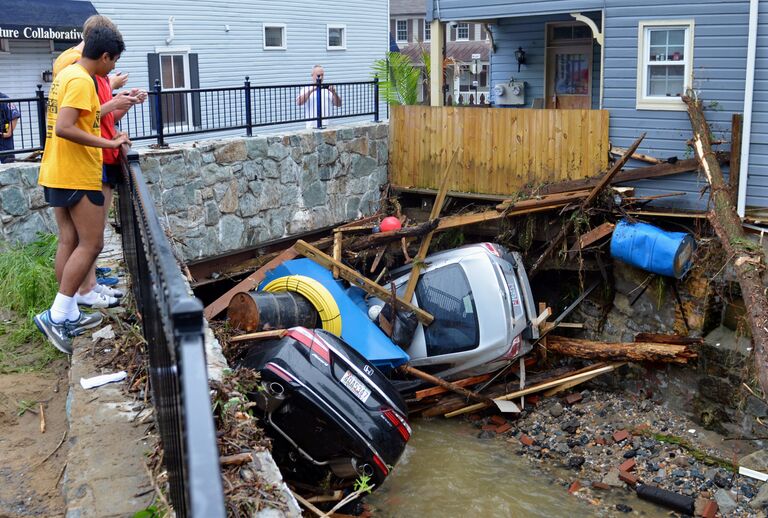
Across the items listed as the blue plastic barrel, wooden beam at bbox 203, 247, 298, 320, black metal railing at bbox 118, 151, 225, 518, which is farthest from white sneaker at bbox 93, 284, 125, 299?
the blue plastic barrel

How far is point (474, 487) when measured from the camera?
28.8ft

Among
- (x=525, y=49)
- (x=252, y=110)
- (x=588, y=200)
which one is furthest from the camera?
(x=525, y=49)

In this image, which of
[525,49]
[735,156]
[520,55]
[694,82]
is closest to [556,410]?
[735,156]

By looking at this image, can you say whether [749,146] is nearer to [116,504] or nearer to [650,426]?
[650,426]

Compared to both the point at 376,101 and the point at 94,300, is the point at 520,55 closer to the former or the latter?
the point at 376,101

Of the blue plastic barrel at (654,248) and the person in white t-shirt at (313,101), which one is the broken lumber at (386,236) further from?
the blue plastic barrel at (654,248)

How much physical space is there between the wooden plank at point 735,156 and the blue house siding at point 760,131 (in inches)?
9.9

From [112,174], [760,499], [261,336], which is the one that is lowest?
[760,499]

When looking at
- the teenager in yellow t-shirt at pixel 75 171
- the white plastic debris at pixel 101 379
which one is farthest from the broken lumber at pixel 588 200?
the white plastic debris at pixel 101 379

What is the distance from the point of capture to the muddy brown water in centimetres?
826

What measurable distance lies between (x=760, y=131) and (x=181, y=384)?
11642mm

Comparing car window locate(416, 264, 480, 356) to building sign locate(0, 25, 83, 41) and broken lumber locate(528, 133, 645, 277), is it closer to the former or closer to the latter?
broken lumber locate(528, 133, 645, 277)

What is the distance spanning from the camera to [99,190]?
15.3 ft

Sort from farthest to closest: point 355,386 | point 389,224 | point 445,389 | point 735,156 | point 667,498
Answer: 1. point 389,224
2. point 735,156
3. point 445,389
4. point 667,498
5. point 355,386
